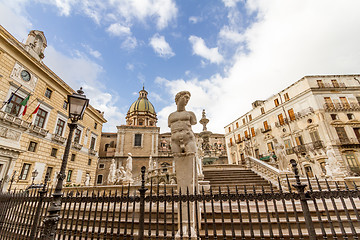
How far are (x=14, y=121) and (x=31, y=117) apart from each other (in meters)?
1.75

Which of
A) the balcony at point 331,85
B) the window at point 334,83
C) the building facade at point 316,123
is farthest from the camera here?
the window at point 334,83

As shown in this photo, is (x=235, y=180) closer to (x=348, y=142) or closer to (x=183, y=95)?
(x=183, y=95)

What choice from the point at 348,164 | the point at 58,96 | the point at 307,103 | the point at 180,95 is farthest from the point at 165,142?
the point at 180,95

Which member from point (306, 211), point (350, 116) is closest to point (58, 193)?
point (306, 211)

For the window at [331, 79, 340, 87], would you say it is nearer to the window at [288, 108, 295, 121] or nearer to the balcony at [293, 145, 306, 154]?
the window at [288, 108, 295, 121]

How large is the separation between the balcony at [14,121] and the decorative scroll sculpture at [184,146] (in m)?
15.5

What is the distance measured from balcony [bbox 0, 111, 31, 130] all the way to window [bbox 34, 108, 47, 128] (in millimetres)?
1372

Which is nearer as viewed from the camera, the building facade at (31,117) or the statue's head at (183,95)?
the statue's head at (183,95)

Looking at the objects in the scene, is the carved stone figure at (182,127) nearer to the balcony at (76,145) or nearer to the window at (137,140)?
the balcony at (76,145)

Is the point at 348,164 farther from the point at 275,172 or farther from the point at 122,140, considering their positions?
the point at 122,140

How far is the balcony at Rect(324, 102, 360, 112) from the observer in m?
21.1

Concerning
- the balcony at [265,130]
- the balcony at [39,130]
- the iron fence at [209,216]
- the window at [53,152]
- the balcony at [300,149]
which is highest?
the balcony at [265,130]

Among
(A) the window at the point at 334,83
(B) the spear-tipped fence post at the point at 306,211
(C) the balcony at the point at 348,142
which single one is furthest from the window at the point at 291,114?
(B) the spear-tipped fence post at the point at 306,211

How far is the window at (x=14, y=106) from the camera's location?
535 inches
